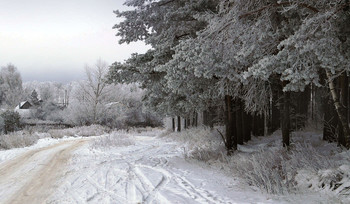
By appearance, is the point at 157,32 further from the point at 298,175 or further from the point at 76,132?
the point at 76,132

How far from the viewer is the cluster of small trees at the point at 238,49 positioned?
560 cm

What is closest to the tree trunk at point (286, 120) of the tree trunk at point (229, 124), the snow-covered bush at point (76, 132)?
the tree trunk at point (229, 124)

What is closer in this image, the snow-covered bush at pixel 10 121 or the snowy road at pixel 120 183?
the snowy road at pixel 120 183

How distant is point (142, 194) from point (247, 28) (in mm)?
4606

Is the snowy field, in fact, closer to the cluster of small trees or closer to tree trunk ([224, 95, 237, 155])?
tree trunk ([224, 95, 237, 155])

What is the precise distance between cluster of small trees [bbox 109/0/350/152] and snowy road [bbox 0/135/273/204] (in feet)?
8.38

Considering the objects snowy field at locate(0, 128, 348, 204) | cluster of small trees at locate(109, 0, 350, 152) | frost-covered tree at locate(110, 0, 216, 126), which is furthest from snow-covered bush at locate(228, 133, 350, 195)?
frost-covered tree at locate(110, 0, 216, 126)

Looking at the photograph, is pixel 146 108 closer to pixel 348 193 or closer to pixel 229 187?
pixel 229 187

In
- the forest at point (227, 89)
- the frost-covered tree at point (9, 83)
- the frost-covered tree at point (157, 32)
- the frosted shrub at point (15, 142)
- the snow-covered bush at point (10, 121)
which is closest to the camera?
the forest at point (227, 89)

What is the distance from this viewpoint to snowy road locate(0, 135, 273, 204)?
5711 millimetres

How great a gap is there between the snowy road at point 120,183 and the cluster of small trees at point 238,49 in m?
2.55

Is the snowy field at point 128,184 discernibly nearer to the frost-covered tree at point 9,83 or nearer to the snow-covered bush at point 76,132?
the snow-covered bush at point 76,132

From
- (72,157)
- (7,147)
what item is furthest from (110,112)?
(72,157)

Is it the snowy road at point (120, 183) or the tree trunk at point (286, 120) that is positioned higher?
the tree trunk at point (286, 120)
